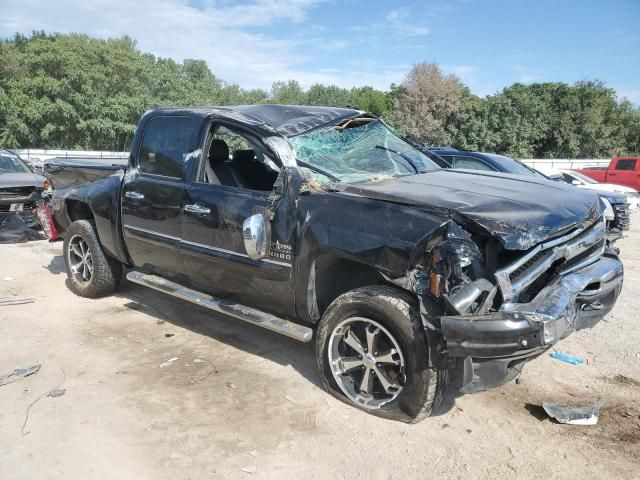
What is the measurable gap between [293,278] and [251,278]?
1.46 feet

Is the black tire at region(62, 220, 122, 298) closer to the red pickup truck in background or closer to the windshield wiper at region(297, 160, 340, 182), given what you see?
the windshield wiper at region(297, 160, 340, 182)

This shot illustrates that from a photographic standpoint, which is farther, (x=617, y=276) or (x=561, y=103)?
(x=561, y=103)

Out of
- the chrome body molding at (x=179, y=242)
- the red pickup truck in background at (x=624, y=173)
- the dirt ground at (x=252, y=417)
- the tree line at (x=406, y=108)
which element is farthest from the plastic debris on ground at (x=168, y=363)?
the tree line at (x=406, y=108)

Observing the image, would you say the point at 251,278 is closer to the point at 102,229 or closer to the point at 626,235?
the point at 102,229

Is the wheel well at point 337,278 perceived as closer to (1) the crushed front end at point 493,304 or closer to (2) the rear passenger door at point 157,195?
(1) the crushed front end at point 493,304

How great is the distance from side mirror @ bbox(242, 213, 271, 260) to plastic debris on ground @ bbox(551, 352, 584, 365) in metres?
2.66

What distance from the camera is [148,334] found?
16.2 feet

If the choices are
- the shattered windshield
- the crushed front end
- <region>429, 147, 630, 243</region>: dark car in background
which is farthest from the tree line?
the crushed front end

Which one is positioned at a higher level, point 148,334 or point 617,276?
point 617,276

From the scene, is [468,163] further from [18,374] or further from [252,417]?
[18,374]

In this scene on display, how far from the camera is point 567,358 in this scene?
439cm

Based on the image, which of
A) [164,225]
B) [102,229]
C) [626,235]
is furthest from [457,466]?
[626,235]

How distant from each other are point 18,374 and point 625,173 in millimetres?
17895

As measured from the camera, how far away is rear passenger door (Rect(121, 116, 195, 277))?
15.0 ft
